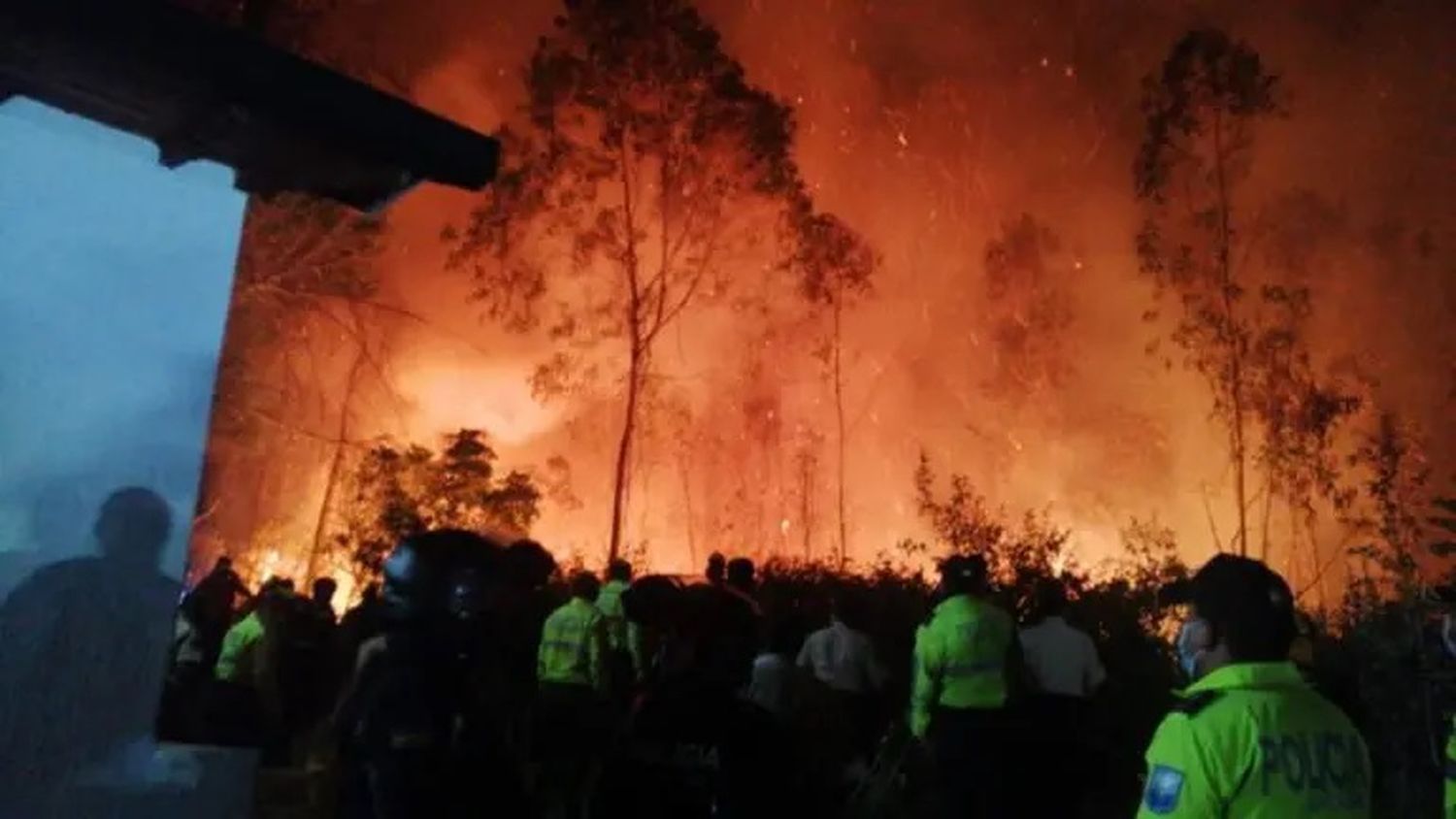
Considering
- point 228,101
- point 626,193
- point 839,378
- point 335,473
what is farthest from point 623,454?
point 228,101

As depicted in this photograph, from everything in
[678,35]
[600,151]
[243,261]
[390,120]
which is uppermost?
[678,35]

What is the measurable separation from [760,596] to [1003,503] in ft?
36.5

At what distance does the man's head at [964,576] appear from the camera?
19.1 ft

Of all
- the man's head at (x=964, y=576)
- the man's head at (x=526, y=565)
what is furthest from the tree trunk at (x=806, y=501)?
the man's head at (x=526, y=565)

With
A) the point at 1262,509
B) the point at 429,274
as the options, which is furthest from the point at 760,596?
the point at 1262,509

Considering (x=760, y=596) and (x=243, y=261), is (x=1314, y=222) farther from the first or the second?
(x=243, y=261)

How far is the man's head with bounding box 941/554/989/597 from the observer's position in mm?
5816

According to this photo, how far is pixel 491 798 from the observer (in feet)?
8.79

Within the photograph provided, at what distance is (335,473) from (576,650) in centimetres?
1311

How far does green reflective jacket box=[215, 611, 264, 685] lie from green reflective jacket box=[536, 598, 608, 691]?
140 cm

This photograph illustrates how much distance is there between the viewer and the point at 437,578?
105 inches

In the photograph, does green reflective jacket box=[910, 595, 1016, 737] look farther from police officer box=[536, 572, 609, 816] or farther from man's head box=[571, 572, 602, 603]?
man's head box=[571, 572, 602, 603]

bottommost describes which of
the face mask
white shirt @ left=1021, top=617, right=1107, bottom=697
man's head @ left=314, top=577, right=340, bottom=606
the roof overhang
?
the face mask

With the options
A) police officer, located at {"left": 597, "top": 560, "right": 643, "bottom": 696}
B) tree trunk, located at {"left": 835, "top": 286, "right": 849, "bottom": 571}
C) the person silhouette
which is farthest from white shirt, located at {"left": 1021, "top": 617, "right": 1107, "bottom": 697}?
tree trunk, located at {"left": 835, "top": 286, "right": 849, "bottom": 571}
